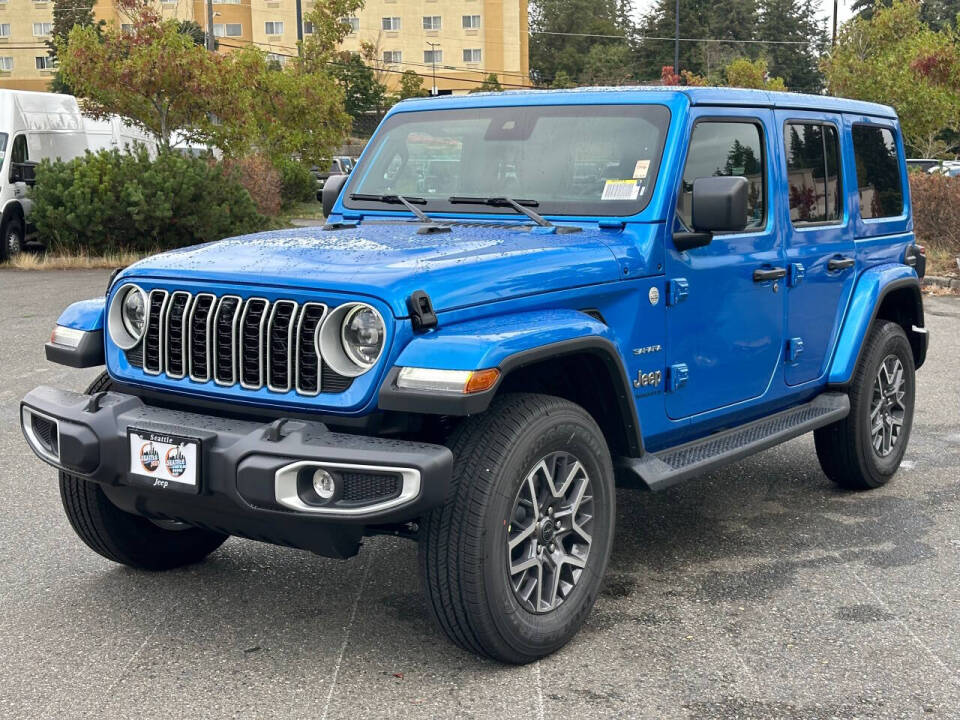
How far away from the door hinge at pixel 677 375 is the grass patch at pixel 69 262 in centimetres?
1449

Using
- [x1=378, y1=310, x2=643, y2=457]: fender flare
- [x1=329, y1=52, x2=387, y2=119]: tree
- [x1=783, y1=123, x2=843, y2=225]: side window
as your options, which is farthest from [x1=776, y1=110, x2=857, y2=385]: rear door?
[x1=329, y1=52, x2=387, y2=119]: tree

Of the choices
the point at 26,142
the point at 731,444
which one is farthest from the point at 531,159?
the point at 26,142

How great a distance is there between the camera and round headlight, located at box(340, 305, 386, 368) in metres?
3.69

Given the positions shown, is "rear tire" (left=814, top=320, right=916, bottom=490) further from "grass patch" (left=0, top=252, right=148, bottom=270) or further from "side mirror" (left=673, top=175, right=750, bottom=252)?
"grass patch" (left=0, top=252, right=148, bottom=270)

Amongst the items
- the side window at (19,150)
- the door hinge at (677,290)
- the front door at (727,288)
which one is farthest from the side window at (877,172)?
the side window at (19,150)

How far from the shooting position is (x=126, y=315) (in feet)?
14.1

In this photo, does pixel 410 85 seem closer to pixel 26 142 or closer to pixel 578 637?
pixel 26 142

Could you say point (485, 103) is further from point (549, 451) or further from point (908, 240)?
point (908, 240)

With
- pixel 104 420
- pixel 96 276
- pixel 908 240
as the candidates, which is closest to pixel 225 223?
pixel 96 276

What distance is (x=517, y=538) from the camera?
388 centimetres

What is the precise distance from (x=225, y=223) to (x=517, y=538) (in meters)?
15.7

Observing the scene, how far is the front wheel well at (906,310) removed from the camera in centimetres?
642

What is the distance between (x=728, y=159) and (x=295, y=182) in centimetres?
2745

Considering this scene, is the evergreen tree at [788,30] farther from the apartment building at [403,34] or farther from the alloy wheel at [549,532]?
the alloy wheel at [549,532]
